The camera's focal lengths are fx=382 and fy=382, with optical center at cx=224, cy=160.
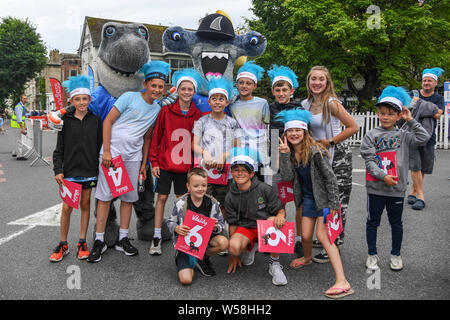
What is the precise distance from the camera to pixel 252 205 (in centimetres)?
345

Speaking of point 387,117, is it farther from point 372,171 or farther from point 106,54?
point 106,54

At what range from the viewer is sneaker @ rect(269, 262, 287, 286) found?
124 inches

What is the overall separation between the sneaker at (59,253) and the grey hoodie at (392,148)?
9.72 feet

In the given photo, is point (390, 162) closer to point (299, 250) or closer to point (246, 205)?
point (299, 250)

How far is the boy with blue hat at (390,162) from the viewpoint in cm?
337

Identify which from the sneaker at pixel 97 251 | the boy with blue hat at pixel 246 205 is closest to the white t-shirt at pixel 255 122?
the boy with blue hat at pixel 246 205

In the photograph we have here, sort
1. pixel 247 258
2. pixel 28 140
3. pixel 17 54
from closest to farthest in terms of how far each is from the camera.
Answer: pixel 247 258, pixel 28 140, pixel 17 54

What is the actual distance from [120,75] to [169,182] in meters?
1.38

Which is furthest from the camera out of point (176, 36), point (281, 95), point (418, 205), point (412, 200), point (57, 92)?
point (57, 92)

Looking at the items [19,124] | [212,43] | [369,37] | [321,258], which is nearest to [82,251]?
[321,258]

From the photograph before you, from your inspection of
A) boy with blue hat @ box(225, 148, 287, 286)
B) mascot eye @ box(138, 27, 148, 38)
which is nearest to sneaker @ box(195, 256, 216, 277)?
boy with blue hat @ box(225, 148, 287, 286)

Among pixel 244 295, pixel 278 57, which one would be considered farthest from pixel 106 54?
pixel 278 57

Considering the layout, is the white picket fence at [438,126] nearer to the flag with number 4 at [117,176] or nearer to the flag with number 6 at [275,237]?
the flag with number 6 at [275,237]
